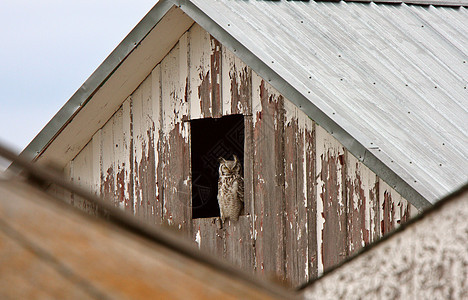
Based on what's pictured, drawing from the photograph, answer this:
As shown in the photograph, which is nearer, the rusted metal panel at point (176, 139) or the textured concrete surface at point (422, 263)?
the textured concrete surface at point (422, 263)

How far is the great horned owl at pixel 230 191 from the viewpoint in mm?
6195

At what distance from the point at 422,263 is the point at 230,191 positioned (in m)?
5.04

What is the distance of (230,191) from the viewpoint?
6543 mm

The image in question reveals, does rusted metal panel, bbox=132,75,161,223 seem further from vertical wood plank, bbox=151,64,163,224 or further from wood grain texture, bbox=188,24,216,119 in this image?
wood grain texture, bbox=188,24,216,119

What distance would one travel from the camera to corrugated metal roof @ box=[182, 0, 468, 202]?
4.89m

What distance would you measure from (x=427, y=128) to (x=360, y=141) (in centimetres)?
100

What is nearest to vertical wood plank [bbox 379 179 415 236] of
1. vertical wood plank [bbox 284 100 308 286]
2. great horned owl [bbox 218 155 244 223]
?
vertical wood plank [bbox 284 100 308 286]

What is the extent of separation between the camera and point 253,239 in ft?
19.4

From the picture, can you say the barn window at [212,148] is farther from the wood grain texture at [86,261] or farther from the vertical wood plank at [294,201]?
→ the wood grain texture at [86,261]

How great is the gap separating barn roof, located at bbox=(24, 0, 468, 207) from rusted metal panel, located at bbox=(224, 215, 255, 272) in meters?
1.29

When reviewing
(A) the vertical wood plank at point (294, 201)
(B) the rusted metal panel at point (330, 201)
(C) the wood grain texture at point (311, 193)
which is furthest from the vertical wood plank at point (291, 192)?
(B) the rusted metal panel at point (330, 201)

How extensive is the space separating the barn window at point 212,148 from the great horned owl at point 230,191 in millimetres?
1857

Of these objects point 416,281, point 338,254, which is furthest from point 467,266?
point 338,254

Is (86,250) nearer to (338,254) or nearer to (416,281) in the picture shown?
(416,281)
